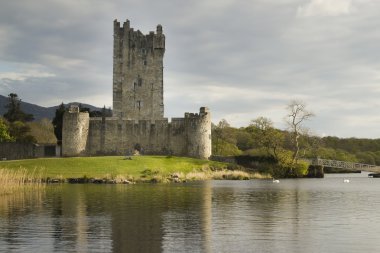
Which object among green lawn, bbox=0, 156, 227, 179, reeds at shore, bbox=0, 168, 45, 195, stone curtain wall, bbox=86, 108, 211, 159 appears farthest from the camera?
stone curtain wall, bbox=86, 108, 211, 159

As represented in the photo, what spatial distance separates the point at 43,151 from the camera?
2771 inches

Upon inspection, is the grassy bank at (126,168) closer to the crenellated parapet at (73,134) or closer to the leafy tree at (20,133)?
the crenellated parapet at (73,134)

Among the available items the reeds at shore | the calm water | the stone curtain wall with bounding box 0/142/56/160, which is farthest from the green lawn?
the calm water

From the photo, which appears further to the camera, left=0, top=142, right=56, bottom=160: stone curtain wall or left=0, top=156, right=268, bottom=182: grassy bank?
left=0, top=142, right=56, bottom=160: stone curtain wall

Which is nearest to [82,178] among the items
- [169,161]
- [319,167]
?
[169,161]

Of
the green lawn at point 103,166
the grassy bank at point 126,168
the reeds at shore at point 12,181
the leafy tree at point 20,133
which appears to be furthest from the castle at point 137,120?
the reeds at shore at point 12,181

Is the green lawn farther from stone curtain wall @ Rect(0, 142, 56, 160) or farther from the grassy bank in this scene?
stone curtain wall @ Rect(0, 142, 56, 160)

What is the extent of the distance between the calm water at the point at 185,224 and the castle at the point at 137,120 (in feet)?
115

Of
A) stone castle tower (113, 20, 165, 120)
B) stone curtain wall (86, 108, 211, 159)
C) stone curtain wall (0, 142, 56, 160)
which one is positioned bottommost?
stone curtain wall (0, 142, 56, 160)

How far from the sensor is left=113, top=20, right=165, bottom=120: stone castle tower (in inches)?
2960

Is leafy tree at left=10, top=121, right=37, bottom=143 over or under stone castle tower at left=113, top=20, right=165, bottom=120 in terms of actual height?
under

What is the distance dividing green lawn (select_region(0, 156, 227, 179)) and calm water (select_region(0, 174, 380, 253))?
18929 millimetres

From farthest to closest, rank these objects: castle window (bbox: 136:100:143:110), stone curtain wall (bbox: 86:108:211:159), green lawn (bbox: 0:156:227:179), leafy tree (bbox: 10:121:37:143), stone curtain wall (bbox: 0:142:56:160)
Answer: leafy tree (bbox: 10:121:37:143) < castle window (bbox: 136:100:143:110) < stone curtain wall (bbox: 86:108:211:159) < stone curtain wall (bbox: 0:142:56:160) < green lawn (bbox: 0:156:227:179)

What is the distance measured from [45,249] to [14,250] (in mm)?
877
